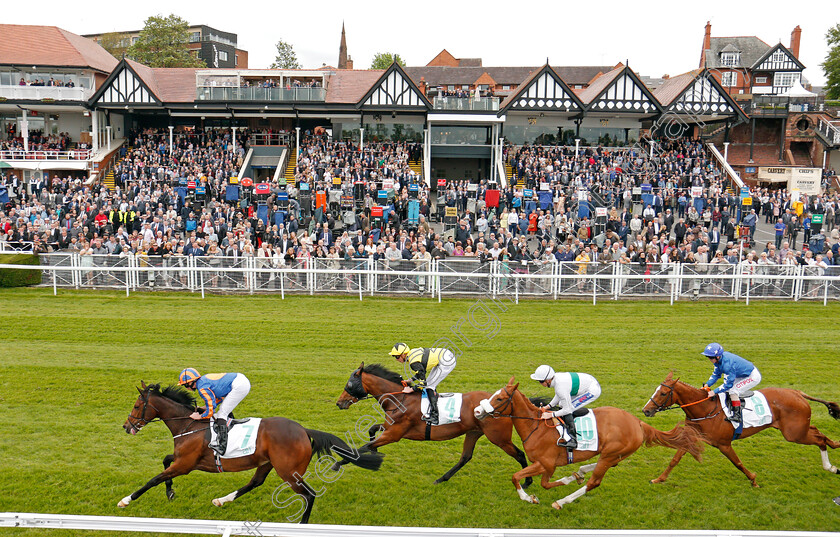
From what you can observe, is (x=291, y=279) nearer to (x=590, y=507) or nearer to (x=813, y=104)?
(x=590, y=507)

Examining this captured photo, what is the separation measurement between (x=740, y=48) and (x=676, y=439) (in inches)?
2210

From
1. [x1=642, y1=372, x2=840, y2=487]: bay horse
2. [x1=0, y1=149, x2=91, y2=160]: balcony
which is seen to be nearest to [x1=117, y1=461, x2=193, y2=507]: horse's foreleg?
[x1=642, y1=372, x2=840, y2=487]: bay horse

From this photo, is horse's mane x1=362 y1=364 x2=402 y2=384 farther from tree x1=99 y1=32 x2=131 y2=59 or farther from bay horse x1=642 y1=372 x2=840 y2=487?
tree x1=99 y1=32 x2=131 y2=59

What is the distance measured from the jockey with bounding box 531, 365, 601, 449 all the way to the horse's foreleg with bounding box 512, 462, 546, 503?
0.35 meters

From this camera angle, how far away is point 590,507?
24.2ft

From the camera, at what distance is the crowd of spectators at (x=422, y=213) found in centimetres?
1853

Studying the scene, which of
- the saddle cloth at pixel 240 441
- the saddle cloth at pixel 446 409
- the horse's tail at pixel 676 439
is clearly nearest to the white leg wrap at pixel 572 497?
the horse's tail at pixel 676 439

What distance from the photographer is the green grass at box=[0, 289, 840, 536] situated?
23.9 ft

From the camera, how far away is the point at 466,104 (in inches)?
1309

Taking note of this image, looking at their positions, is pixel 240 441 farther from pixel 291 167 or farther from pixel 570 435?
pixel 291 167

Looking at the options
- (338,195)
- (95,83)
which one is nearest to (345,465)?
(338,195)

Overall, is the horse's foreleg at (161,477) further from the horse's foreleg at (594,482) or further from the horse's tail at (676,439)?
the horse's tail at (676,439)

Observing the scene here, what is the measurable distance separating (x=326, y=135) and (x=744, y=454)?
28.6 meters

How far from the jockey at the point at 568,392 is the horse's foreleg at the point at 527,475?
0.35m
